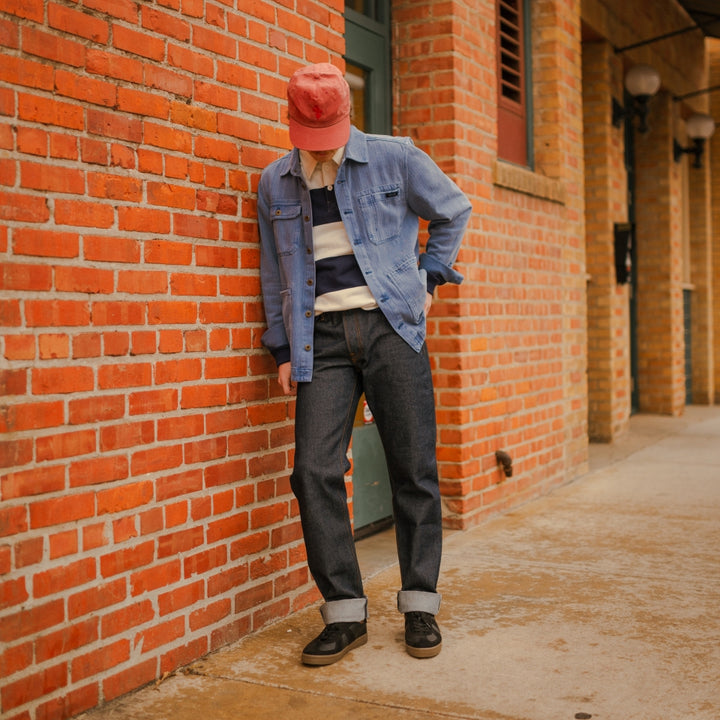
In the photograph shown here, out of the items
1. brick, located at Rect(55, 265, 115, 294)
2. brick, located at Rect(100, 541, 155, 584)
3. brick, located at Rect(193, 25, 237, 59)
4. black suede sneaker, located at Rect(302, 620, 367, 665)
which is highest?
brick, located at Rect(193, 25, 237, 59)

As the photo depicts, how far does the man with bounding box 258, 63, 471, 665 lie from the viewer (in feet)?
10.8

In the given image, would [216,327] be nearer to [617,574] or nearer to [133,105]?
[133,105]

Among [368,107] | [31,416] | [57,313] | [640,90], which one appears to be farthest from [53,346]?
[640,90]

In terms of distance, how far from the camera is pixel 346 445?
3.44 meters

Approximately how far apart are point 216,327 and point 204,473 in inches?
19.2

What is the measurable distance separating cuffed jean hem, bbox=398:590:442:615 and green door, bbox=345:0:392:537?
162 cm

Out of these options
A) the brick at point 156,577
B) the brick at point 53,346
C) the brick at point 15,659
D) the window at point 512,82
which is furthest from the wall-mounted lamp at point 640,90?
the brick at point 15,659

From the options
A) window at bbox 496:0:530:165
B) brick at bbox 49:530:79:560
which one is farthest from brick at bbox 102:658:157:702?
window at bbox 496:0:530:165

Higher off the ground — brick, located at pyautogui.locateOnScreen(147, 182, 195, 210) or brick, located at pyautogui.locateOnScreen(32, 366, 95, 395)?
brick, located at pyautogui.locateOnScreen(147, 182, 195, 210)

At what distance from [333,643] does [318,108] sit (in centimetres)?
172

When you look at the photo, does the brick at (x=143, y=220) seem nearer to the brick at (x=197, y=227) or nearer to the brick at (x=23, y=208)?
the brick at (x=197, y=227)

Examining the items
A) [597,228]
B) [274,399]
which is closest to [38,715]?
[274,399]

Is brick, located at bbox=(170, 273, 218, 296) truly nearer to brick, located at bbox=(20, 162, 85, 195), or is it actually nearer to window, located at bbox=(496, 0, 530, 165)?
brick, located at bbox=(20, 162, 85, 195)

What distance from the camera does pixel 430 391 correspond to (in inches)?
135
